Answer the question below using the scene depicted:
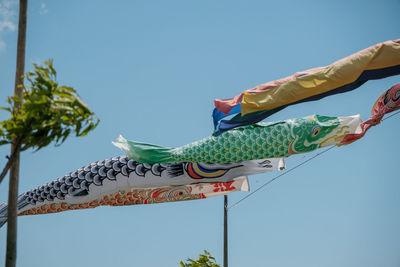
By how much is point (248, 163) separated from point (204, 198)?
1.79m

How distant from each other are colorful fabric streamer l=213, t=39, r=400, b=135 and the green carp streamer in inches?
27.2

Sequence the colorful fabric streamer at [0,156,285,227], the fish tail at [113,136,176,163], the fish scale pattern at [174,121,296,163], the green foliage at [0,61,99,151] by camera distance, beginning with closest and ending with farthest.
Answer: the green foliage at [0,61,99,151]
the fish scale pattern at [174,121,296,163]
the fish tail at [113,136,176,163]
the colorful fabric streamer at [0,156,285,227]

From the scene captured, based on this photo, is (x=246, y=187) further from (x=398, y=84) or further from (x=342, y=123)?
(x=398, y=84)

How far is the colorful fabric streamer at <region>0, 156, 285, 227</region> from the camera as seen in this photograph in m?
12.0

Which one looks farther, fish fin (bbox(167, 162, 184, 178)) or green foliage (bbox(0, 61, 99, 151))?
fish fin (bbox(167, 162, 184, 178))

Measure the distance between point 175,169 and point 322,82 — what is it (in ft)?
14.2

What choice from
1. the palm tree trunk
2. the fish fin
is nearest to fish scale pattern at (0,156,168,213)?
the fish fin

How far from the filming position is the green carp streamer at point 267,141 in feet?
34.8

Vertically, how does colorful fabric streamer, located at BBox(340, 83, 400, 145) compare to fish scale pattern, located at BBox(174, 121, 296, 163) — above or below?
above

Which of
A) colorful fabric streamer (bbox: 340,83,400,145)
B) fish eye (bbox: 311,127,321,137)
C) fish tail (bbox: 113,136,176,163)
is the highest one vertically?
colorful fabric streamer (bbox: 340,83,400,145)

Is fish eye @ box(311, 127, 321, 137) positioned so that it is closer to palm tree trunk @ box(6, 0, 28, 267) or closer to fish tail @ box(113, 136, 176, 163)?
fish tail @ box(113, 136, 176, 163)

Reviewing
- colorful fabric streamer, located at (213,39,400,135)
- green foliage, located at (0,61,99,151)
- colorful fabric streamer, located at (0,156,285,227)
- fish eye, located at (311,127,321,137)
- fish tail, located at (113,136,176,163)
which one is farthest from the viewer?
colorful fabric streamer, located at (0,156,285,227)

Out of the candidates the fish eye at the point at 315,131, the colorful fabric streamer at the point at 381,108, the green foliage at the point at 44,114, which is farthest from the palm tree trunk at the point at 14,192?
the colorful fabric streamer at the point at 381,108

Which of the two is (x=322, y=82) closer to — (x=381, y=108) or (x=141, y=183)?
(x=381, y=108)
